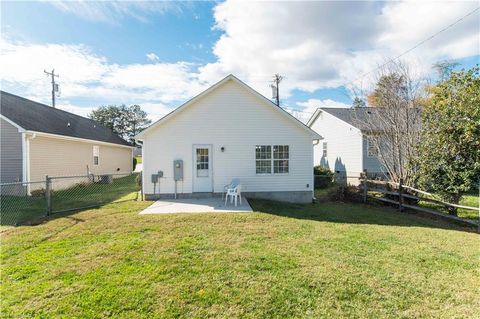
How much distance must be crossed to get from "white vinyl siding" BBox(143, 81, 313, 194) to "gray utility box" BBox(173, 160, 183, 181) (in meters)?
0.21

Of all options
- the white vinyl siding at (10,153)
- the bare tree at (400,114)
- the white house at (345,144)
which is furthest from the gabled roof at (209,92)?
the white vinyl siding at (10,153)

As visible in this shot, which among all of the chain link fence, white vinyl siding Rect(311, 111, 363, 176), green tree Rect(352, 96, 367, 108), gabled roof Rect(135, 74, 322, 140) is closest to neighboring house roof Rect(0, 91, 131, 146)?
the chain link fence

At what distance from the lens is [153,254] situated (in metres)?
4.77

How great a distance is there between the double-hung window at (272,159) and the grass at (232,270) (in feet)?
13.9

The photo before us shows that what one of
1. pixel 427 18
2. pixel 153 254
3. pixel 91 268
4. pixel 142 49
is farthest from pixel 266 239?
pixel 142 49

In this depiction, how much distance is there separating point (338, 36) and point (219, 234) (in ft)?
34.0

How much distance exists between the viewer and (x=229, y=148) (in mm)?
10977

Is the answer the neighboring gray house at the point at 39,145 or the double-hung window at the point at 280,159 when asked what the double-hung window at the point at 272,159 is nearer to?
the double-hung window at the point at 280,159

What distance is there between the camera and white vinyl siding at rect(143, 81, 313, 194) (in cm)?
1073

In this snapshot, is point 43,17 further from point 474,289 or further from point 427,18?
point 427,18

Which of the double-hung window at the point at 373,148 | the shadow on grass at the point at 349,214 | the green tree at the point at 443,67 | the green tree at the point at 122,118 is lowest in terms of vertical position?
the shadow on grass at the point at 349,214

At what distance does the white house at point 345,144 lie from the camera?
53.5 feet

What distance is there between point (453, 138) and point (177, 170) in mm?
10182

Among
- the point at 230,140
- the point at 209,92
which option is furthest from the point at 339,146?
the point at 209,92
